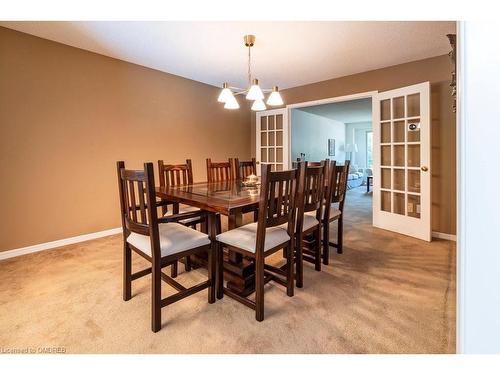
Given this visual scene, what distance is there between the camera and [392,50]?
9.74 feet

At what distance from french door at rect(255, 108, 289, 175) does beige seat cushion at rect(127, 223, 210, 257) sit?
2933 millimetres

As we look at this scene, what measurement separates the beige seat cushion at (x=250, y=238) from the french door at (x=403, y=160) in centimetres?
229

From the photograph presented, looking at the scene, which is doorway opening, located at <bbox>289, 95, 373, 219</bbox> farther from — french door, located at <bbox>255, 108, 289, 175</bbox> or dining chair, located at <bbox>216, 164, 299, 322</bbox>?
dining chair, located at <bbox>216, 164, 299, 322</bbox>

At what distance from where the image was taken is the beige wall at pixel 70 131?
8.41 feet

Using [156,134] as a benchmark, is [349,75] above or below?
above

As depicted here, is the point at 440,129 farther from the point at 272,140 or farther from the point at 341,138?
the point at 341,138

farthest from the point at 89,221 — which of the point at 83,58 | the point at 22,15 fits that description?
the point at 22,15

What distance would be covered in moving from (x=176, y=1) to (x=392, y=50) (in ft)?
9.81

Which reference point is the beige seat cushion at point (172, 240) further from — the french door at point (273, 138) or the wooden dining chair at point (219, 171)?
the french door at point (273, 138)

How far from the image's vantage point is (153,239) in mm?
1427

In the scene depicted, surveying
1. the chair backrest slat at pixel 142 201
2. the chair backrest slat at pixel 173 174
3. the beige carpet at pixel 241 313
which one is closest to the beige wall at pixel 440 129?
the beige carpet at pixel 241 313

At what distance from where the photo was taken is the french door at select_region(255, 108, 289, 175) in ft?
15.0

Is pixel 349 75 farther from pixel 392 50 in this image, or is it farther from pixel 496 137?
pixel 496 137

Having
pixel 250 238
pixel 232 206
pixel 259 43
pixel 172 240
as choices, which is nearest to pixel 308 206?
pixel 250 238
